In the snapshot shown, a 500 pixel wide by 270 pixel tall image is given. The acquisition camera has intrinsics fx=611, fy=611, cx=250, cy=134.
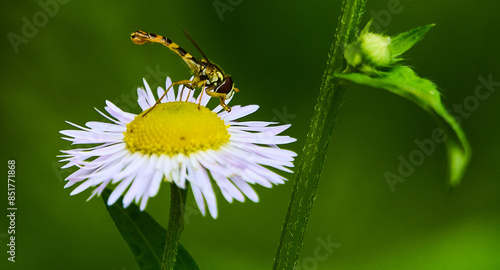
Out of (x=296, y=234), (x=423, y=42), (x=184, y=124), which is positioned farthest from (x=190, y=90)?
(x=423, y=42)

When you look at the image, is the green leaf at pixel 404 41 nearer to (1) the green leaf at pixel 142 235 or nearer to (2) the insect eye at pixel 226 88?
(2) the insect eye at pixel 226 88

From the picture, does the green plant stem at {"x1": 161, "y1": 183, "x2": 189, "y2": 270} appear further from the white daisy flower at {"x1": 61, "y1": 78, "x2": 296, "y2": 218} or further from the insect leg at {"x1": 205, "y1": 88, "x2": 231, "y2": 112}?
the insect leg at {"x1": 205, "y1": 88, "x2": 231, "y2": 112}

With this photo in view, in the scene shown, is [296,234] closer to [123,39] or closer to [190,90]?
[190,90]

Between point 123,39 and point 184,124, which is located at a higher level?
point 123,39

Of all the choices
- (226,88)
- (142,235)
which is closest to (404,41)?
(226,88)

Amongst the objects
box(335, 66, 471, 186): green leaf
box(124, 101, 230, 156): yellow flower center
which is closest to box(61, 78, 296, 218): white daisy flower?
box(124, 101, 230, 156): yellow flower center
